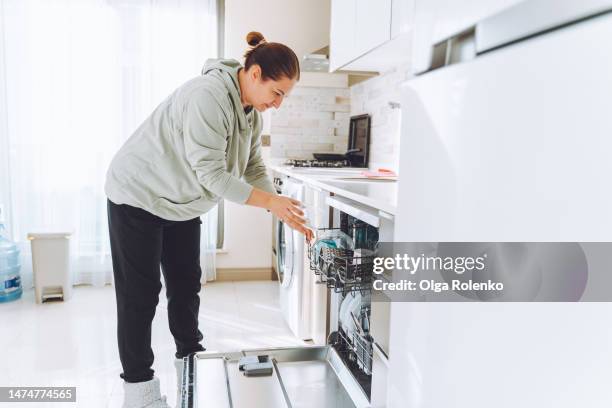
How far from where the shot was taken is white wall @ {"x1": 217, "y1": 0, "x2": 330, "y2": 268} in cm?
355

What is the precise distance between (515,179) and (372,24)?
1830 mm

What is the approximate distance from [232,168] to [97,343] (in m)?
1.38

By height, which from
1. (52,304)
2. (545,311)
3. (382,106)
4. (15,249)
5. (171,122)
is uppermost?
(382,106)

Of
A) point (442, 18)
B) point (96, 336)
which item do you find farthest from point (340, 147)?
point (442, 18)

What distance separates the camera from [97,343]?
2.53 metres

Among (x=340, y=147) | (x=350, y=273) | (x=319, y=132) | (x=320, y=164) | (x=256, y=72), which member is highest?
(x=256, y=72)

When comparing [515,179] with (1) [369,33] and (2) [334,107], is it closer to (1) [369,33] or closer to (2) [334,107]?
(1) [369,33]

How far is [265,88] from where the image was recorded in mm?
1618

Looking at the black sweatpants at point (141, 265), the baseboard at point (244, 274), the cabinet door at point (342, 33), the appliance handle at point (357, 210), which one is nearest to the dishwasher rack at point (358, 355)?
the appliance handle at point (357, 210)

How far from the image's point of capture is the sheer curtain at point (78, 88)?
10.8ft

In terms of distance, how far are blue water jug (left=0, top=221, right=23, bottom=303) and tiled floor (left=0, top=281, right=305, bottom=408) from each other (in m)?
0.07

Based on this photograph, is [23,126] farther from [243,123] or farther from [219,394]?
[219,394]

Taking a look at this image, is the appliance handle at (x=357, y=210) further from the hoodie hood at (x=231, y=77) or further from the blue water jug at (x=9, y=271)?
the blue water jug at (x=9, y=271)

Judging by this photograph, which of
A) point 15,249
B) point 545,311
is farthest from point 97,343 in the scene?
point 545,311
